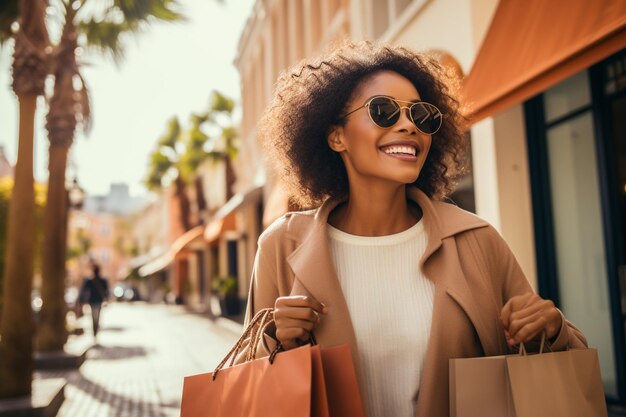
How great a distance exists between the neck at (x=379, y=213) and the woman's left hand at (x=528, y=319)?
49 centimetres

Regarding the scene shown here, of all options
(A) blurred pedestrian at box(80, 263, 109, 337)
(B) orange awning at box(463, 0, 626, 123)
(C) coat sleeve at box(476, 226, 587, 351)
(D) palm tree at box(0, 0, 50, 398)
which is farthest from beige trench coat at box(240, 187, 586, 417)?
(A) blurred pedestrian at box(80, 263, 109, 337)

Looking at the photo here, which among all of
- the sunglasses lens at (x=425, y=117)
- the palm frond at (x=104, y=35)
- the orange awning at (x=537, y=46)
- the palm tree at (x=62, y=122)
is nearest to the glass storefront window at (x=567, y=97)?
the orange awning at (x=537, y=46)

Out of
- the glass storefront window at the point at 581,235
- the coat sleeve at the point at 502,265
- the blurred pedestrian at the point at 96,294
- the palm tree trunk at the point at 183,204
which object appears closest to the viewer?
the coat sleeve at the point at 502,265

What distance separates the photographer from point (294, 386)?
159 centimetres

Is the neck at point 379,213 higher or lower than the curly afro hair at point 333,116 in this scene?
lower

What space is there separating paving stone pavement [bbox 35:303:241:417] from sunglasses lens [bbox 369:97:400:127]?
217 inches

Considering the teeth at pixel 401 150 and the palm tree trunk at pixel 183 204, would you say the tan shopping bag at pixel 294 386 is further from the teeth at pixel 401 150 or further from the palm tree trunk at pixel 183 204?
the palm tree trunk at pixel 183 204

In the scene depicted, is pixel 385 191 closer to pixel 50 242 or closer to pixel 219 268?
pixel 50 242

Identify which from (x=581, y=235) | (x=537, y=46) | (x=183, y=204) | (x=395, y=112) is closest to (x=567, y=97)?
(x=581, y=235)

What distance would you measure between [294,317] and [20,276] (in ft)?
19.8

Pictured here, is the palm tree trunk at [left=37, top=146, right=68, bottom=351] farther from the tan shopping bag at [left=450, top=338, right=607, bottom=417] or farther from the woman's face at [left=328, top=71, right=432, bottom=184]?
the tan shopping bag at [left=450, top=338, right=607, bottom=417]

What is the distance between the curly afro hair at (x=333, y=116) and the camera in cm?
221

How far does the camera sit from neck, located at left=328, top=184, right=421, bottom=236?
207cm

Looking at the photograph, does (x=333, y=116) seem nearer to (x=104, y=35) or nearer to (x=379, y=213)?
(x=379, y=213)
